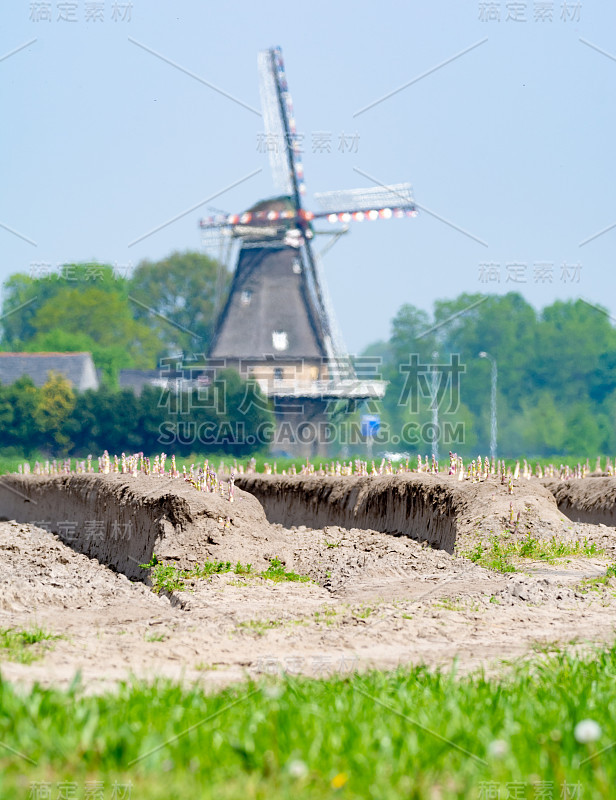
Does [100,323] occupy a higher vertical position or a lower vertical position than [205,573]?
higher

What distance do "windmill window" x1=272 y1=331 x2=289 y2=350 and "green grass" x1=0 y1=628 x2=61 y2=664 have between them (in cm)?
6240

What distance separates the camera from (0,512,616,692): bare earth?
891 centimetres

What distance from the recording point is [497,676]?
8227 mm

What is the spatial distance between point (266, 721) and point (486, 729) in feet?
3.99

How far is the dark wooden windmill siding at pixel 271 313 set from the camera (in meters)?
71.8

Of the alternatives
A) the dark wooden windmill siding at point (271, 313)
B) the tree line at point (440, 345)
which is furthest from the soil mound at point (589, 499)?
the tree line at point (440, 345)

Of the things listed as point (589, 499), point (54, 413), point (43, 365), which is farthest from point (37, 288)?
point (589, 499)

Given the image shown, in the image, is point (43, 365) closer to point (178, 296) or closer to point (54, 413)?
point (54, 413)

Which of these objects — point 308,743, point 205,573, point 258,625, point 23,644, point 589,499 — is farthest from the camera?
point 589,499

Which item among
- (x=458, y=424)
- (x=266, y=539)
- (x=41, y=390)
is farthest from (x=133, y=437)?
(x=266, y=539)

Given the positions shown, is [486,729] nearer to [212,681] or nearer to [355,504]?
[212,681]

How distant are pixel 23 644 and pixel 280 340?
63.7m

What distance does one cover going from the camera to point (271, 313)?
72.5 meters

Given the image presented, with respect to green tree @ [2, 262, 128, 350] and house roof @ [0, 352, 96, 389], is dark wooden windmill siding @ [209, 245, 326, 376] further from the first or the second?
green tree @ [2, 262, 128, 350]
